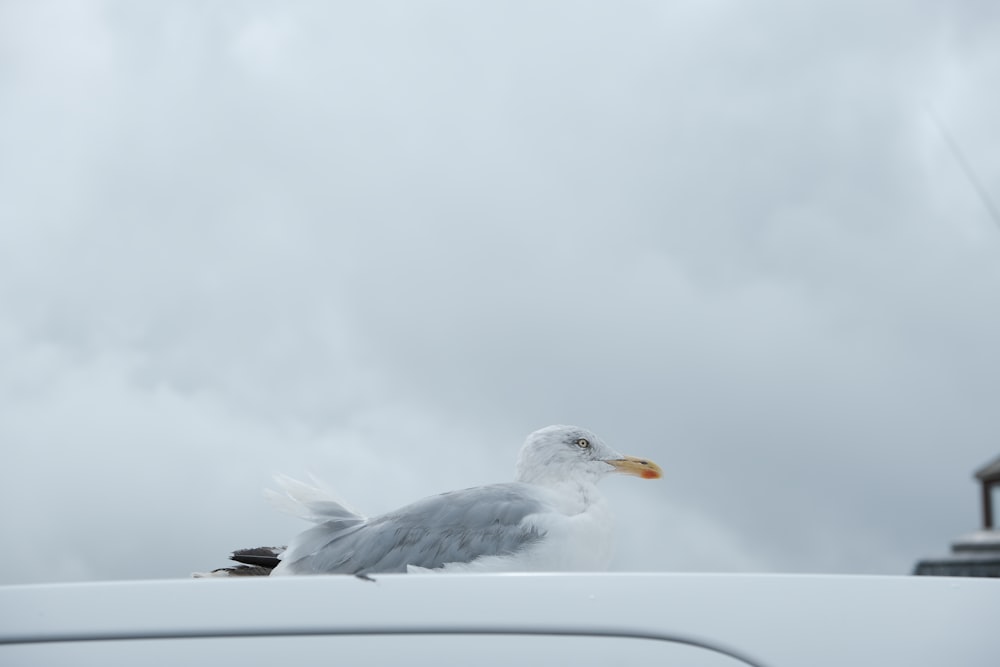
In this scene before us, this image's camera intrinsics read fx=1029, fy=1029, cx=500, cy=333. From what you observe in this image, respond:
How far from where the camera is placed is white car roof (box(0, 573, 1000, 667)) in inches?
64.4

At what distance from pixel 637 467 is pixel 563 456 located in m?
0.38

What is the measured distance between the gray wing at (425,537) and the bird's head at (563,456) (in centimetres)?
83

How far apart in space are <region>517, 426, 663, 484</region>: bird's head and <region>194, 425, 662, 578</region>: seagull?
24.7 inches

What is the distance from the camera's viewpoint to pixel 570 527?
131 inches

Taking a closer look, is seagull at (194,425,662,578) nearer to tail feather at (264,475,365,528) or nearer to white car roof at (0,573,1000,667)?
tail feather at (264,475,365,528)

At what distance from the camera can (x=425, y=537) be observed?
3.11 metres

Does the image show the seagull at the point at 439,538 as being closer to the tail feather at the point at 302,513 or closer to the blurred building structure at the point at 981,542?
the tail feather at the point at 302,513

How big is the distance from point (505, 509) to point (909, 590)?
161cm

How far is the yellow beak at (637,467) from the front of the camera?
14.1 feet

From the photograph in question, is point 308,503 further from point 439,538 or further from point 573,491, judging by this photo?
point 573,491

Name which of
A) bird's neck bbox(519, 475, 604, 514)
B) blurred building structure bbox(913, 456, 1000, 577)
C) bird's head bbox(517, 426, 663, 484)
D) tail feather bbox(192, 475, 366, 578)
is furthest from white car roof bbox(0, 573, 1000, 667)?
blurred building structure bbox(913, 456, 1000, 577)

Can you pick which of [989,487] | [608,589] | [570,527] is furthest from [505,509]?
[989,487]

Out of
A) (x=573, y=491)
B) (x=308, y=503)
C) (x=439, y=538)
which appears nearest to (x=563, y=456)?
(x=573, y=491)

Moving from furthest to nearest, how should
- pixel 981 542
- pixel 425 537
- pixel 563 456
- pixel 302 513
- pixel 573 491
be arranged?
pixel 981 542 < pixel 563 456 < pixel 573 491 < pixel 302 513 < pixel 425 537
